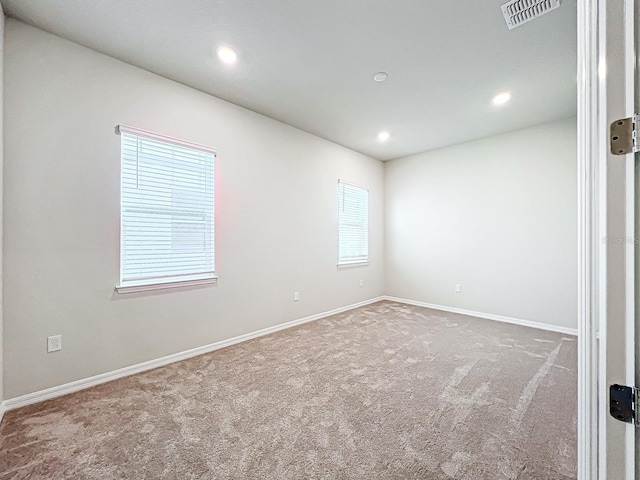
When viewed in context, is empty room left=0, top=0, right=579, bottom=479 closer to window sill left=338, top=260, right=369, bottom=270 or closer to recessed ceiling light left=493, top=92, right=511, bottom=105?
recessed ceiling light left=493, top=92, right=511, bottom=105

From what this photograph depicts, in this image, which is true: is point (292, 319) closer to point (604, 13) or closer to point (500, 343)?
point (500, 343)

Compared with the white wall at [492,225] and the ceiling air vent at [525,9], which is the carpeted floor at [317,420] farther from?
the ceiling air vent at [525,9]

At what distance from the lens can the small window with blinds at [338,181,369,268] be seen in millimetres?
4797

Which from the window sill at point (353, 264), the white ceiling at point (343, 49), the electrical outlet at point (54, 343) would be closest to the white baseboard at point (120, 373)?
the electrical outlet at point (54, 343)

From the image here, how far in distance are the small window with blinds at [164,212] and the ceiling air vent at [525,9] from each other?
111 inches

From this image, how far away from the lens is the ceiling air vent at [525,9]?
73.0 inches

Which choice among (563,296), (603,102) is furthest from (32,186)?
(563,296)

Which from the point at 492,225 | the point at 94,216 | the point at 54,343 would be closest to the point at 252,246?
the point at 94,216

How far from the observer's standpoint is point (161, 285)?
2709 mm

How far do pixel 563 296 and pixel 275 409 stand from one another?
13.0 ft

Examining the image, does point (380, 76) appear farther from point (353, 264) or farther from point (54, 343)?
point (54, 343)

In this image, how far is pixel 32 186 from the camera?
2.11 meters

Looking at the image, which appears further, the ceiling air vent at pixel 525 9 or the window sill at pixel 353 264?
the window sill at pixel 353 264

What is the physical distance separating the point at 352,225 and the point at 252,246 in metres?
2.12
